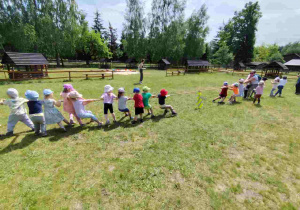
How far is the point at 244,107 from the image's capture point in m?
8.66

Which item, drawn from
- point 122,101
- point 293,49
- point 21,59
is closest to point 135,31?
point 21,59

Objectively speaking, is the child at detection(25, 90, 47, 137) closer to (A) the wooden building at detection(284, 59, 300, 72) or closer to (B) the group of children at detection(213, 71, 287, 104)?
(B) the group of children at detection(213, 71, 287, 104)

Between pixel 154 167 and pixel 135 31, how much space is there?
4513 cm

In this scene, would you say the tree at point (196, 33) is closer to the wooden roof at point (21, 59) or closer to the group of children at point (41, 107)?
the wooden roof at point (21, 59)

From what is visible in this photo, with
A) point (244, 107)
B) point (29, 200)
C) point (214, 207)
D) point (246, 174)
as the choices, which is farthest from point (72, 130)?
point (244, 107)

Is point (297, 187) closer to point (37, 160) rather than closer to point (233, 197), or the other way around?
point (233, 197)

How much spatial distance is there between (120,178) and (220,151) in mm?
3096

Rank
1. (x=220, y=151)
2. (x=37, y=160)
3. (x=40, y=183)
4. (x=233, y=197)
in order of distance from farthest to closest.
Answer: (x=220, y=151), (x=37, y=160), (x=40, y=183), (x=233, y=197)

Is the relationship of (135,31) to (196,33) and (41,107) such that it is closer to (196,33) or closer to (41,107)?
(196,33)

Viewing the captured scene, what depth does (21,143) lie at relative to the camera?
15.2 feet

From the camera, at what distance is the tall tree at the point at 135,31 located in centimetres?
4209

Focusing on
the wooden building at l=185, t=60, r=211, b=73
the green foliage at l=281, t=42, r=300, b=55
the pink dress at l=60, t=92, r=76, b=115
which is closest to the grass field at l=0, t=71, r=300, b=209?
the pink dress at l=60, t=92, r=76, b=115

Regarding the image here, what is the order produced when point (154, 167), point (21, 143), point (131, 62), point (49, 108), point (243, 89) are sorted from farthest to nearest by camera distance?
point (131, 62) → point (243, 89) → point (49, 108) → point (21, 143) → point (154, 167)

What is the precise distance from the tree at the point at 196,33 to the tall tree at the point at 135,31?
511 inches
